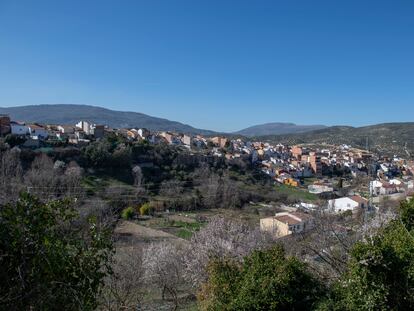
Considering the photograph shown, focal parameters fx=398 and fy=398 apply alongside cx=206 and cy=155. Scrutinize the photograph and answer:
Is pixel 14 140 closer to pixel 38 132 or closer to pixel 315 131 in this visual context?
pixel 38 132

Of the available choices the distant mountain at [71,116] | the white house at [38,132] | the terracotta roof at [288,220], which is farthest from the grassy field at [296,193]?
the distant mountain at [71,116]

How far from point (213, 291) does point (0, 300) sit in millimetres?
5870

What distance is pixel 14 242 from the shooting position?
9.73 ft

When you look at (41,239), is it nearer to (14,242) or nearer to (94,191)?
(14,242)

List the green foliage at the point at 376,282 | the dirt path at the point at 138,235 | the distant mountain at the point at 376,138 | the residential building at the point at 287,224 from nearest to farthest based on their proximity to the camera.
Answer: the green foliage at the point at 376,282, the dirt path at the point at 138,235, the residential building at the point at 287,224, the distant mountain at the point at 376,138

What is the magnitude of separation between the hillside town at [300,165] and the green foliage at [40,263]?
2339 cm

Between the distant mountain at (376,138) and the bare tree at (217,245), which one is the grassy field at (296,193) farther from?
the bare tree at (217,245)

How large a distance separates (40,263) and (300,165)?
62447 millimetres

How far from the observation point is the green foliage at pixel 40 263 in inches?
113

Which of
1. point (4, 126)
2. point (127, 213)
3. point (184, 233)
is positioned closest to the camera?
point (184, 233)

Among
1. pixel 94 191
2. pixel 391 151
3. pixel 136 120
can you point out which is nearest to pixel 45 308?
pixel 94 191

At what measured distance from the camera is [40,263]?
3029mm

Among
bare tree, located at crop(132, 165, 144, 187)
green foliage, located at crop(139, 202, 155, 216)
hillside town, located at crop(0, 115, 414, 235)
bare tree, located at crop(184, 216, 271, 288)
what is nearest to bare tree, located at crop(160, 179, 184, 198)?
bare tree, located at crop(132, 165, 144, 187)

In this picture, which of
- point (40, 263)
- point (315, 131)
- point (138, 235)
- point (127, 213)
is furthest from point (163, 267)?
point (315, 131)
